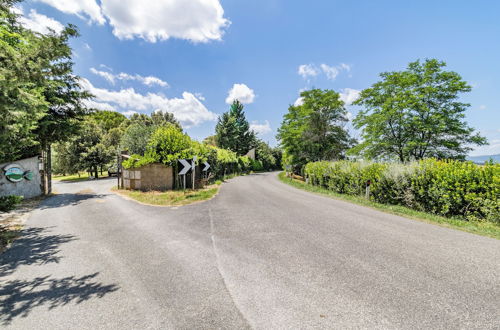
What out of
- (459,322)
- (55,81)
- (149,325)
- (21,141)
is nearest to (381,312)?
(459,322)

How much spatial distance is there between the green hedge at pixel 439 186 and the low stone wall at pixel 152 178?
14.0 m

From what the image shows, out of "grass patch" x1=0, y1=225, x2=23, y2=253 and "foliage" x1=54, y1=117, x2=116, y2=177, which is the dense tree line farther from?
"foliage" x1=54, y1=117, x2=116, y2=177

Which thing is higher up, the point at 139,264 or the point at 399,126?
the point at 399,126

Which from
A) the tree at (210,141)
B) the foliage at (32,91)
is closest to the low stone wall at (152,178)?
the foliage at (32,91)

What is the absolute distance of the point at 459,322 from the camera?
256 cm

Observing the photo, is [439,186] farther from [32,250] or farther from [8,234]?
[8,234]

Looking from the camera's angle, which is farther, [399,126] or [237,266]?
[399,126]

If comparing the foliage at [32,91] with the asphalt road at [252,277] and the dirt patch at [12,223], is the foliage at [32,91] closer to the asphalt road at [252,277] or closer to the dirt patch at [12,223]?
the dirt patch at [12,223]

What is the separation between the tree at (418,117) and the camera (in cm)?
1609

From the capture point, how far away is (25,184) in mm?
12906

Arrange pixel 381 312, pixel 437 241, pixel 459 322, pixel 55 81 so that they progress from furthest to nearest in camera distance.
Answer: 1. pixel 55 81
2. pixel 437 241
3. pixel 381 312
4. pixel 459 322

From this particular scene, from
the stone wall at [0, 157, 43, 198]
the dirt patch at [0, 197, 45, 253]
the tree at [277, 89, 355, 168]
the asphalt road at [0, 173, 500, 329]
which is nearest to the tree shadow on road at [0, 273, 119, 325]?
the asphalt road at [0, 173, 500, 329]

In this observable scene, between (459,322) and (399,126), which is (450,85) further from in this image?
(459,322)

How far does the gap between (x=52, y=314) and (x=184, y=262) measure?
202 centimetres
